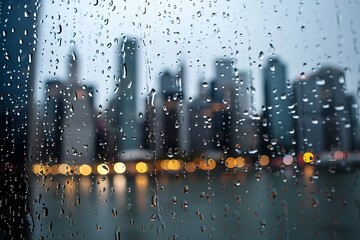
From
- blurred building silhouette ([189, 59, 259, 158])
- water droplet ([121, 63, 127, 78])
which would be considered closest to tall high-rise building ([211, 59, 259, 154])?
blurred building silhouette ([189, 59, 259, 158])

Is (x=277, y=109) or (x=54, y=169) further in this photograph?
(x=54, y=169)

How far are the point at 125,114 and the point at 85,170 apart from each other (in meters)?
0.30

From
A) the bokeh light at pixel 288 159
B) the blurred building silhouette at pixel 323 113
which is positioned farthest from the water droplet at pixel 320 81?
the bokeh light at pixel 288 159

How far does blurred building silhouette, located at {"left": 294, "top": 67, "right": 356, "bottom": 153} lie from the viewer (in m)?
1.04

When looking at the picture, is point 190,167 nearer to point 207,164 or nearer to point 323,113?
point 207,164

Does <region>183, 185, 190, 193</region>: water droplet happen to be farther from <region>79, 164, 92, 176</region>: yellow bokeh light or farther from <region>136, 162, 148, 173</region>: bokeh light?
<region>79, 164, 92, 176</region>: yellow bokeh light

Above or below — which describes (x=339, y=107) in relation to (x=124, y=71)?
below

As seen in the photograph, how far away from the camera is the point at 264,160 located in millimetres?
1333

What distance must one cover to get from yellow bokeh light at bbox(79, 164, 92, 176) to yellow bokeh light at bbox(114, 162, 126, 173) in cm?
11

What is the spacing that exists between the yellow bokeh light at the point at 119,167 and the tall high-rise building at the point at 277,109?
0.71 metres

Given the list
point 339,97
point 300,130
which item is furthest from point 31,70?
point 339,97

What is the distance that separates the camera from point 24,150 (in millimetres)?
1770

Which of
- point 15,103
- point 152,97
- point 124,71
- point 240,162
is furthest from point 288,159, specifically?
point 15,103

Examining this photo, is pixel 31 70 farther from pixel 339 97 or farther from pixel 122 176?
pixel 339 97
